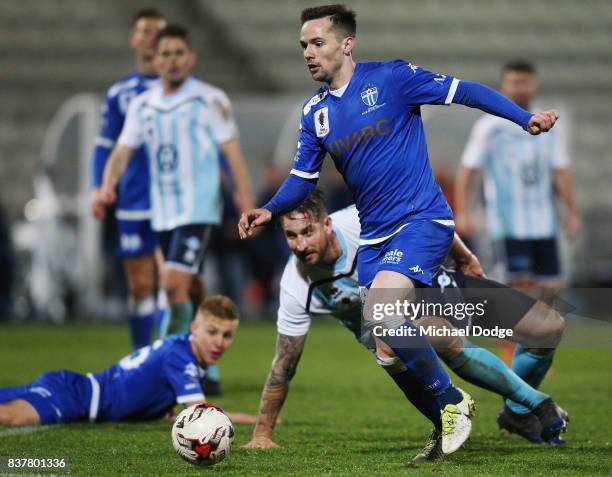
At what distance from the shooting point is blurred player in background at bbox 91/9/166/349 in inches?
336

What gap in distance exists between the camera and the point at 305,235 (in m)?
5.45

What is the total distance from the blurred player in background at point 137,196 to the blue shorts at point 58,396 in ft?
7.04

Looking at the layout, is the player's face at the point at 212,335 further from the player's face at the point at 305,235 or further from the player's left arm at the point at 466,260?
the player's left arm at the point at 466,260

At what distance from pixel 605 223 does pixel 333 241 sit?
40.1 ft

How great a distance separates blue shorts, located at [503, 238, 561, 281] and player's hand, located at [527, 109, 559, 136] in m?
4.68

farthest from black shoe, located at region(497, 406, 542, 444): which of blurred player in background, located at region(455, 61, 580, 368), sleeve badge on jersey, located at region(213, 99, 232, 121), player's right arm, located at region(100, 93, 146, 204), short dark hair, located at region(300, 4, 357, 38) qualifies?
blurred player in background, located at region(455, 61, 580, 368)

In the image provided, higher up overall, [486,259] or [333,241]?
[333,241]

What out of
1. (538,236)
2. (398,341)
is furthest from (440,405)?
(538,236)

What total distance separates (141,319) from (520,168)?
3313 mm

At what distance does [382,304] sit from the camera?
5004 millimetres

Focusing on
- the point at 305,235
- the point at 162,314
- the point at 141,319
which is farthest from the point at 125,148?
the point at 305,235

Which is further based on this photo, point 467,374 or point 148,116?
point 148,116

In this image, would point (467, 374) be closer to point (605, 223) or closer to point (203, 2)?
point (605, 223)

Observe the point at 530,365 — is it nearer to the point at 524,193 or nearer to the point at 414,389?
the point at 414,389
